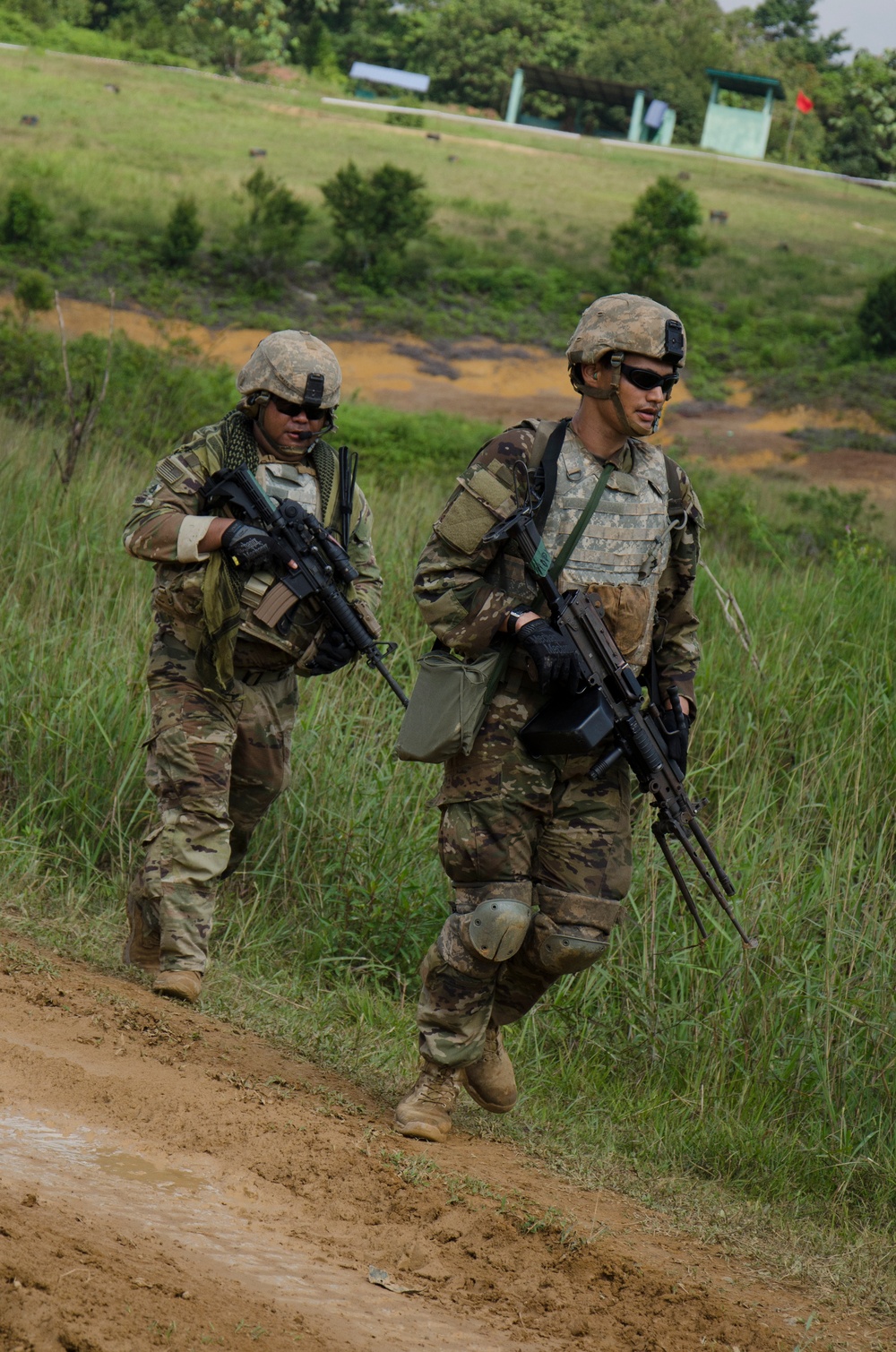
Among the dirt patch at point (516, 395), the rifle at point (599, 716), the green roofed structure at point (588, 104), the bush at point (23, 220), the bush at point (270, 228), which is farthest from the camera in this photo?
the green roofed structure at point (588, 104)

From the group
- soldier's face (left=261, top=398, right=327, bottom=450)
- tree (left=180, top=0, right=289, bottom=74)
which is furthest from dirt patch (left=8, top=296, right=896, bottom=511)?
tree (left=180, top=0, right=289, bottom=74)

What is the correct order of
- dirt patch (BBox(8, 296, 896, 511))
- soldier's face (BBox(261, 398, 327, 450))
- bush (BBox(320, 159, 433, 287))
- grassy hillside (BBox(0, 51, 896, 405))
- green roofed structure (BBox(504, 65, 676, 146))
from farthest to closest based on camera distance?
green roofed structure (BBox(504, 65, 676, 146)), bush (BBox(320, 159, 433, 287)), grassy hillside (BBox(0, 51, 896, 405)), dirt patch (BBox(8, 296, 896, 511)), soldier's face (BBox(261, 398, 327, 450))

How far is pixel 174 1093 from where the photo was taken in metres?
3.32

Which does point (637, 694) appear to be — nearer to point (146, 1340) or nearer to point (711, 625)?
point (146, 1340)

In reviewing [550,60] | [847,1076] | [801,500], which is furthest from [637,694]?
[550,60]

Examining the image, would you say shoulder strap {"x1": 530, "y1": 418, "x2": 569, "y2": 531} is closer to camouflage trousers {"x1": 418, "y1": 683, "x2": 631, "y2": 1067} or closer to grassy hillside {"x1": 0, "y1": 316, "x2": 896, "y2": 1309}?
camouflage trousers {"x1": 418, "y1": 683, "x2": 631, "y2": 1067}

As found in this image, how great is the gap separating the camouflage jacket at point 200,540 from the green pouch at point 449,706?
0.81m

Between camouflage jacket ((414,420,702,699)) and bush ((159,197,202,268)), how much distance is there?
63.6ft

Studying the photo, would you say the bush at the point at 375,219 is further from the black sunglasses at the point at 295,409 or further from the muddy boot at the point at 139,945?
the muddy boot at the point at 139,945

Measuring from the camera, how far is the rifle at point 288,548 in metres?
4.18

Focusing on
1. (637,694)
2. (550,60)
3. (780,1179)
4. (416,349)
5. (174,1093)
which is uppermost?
(550,60)

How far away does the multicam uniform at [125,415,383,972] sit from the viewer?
4137mm

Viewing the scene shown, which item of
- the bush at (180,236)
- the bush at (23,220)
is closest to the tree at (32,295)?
the bush at (23,220)

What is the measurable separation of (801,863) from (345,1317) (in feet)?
10.9
